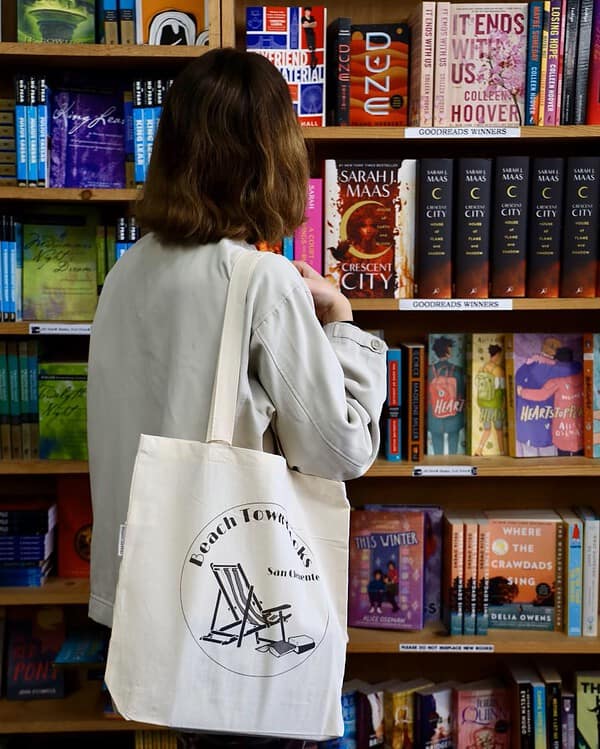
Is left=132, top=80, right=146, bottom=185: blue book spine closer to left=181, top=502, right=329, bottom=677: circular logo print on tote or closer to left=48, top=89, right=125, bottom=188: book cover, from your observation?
left=48, top=89, right=125, bottom=188: book cover

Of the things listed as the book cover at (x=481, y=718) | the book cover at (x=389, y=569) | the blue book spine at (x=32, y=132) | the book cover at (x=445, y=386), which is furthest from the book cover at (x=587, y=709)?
the blue book spine at (x=32, y=132)

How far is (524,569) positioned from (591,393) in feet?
1.53

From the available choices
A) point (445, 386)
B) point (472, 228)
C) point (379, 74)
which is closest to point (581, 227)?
point (472, 228)

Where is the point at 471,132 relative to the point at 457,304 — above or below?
above

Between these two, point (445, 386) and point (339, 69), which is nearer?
point (339, 69)

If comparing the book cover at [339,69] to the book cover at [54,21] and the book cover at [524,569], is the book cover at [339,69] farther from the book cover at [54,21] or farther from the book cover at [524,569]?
the book cover at [524,569]

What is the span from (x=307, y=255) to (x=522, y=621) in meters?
1.05

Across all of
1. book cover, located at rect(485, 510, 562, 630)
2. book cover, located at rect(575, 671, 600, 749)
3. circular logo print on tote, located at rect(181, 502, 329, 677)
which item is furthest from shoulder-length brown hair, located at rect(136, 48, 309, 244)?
book cover, located at rect(575, 671, 600, 749)

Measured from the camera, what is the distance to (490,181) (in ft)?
6.67

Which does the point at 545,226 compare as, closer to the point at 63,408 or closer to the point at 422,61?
the point at 422,61

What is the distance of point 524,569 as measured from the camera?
7.06 feet

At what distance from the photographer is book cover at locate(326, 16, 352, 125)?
78.5 inches

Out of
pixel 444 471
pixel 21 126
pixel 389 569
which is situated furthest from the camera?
pixel 389 569

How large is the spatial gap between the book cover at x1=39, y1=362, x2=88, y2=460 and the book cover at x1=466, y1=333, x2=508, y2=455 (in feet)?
3.08
